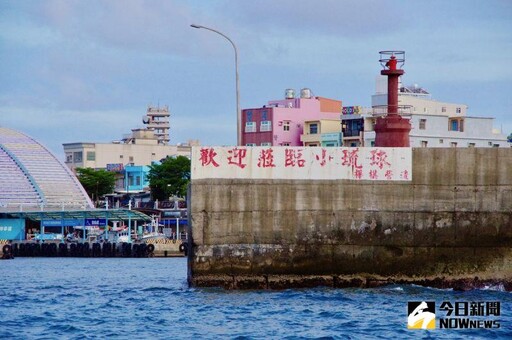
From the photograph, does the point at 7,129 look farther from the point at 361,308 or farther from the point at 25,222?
the point at 361,308

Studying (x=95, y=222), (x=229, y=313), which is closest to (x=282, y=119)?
(x=95, y=222)

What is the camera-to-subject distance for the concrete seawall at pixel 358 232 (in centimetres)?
3778

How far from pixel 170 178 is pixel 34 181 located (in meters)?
15.9

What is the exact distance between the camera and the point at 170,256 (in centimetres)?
9619

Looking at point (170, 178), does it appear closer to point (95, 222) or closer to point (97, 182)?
point (97, 182)

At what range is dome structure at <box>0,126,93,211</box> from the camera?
422 ft

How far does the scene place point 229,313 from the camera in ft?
109

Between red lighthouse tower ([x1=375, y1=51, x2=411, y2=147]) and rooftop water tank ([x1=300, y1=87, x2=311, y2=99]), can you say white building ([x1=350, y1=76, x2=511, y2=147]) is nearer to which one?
rooftop water tank ([x1=300, y1=87, x2=311, y2=99])

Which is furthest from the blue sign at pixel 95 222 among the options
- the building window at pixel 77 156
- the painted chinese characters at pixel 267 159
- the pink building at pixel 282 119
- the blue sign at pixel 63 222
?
the painted chinese characters at pixel 267 159

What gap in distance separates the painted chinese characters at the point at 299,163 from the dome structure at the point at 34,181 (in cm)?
8648

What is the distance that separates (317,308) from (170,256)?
62.9 meters

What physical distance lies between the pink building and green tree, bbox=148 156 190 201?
84.8ft

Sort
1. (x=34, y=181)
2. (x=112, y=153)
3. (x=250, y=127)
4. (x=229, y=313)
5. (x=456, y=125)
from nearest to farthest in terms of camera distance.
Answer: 1. (x=229, y=313)
2. (x=456, y=125)
3. (x=250, y=127)
4. (x=34, y=181)
5. (x=112, y=153)

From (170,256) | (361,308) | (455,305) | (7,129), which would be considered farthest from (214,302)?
(7,129)
